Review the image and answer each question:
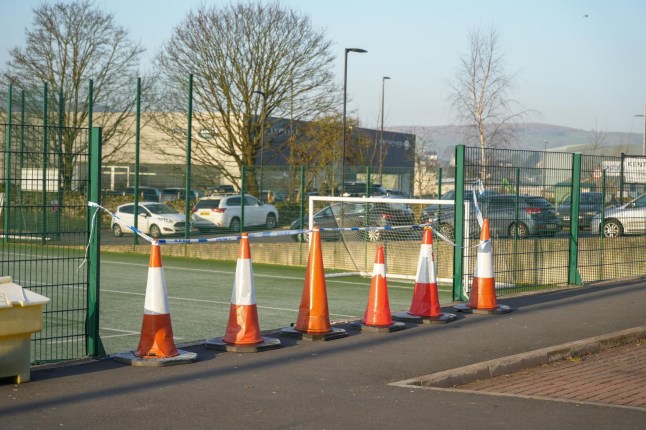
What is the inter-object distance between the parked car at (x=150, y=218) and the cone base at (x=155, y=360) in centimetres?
1902

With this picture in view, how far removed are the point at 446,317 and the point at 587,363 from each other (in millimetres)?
2381

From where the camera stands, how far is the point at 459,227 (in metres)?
13.7

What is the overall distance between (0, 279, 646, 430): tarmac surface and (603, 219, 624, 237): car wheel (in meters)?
6.66

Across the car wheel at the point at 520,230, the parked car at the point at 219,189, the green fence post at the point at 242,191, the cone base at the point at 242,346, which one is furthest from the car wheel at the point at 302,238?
the cone base at the point at 242,346

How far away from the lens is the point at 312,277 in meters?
10.3

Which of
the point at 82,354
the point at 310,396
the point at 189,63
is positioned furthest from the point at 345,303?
the point at 189,63

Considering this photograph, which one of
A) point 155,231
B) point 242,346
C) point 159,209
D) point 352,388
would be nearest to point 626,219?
point 242,346

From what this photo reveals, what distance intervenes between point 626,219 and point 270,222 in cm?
1012

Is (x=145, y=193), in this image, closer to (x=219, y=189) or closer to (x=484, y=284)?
(x=219, y=189)

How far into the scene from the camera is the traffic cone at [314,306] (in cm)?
1024

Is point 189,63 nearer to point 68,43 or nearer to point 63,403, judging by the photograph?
point 68,43

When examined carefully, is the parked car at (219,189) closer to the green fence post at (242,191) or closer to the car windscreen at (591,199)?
the green fence post at (242,191)

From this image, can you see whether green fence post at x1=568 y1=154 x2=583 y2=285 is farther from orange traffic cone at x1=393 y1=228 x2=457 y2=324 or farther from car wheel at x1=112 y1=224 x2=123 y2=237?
car wheel at x1=112 y1=224 x2=123 y2=237

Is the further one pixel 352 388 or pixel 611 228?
pixel 611 228
